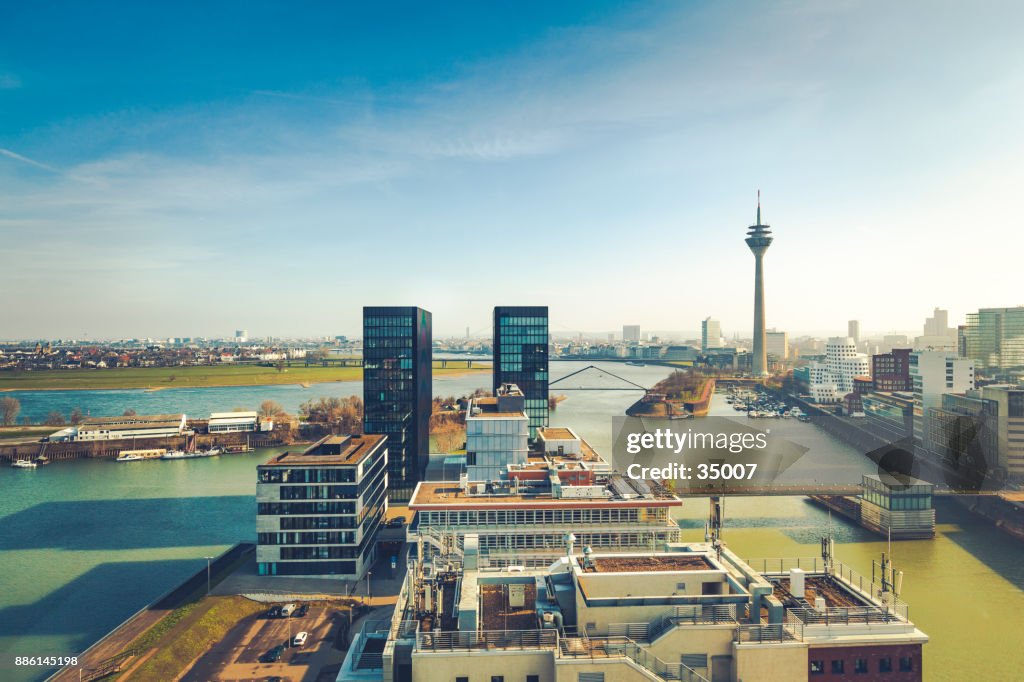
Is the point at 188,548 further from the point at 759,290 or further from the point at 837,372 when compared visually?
the point at 759,290

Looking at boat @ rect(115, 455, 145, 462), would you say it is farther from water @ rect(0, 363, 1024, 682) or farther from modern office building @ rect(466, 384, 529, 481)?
modern office building @ rect(466, 384, 529, 481)

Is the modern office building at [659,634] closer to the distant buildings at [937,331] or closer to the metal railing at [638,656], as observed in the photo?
the metal railing at [638,656]

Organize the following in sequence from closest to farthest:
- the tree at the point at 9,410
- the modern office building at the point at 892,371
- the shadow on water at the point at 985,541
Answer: the shadow on water at the point at 985,541, the tree at the point at 9,410, the modern office building at the point at 892,371

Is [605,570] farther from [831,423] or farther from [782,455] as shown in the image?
[831,423]

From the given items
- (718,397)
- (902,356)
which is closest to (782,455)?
(902,356)

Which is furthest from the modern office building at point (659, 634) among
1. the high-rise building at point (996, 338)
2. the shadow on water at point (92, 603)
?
the high-rise building at point (996, 338)

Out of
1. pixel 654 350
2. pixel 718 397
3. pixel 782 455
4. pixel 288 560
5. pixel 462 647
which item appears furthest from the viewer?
pixel 654 350
